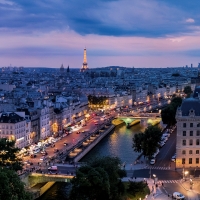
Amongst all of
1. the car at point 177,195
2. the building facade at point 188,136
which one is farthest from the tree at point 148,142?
the car at point 177,195

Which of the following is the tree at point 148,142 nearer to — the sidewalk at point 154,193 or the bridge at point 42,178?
the sidewalk at point 154,193

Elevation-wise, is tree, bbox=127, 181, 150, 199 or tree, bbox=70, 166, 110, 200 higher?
tree, bbox=70, 166, 110, 200

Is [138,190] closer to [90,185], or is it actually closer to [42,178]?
[90,185]

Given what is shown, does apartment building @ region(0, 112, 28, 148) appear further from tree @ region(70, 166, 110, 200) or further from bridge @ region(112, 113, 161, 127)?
bridge @ region(112, 113, 161, 127)

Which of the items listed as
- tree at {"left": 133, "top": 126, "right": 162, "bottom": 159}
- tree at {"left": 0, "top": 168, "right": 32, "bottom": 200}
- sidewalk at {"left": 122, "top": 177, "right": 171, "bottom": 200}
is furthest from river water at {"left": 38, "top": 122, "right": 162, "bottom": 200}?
tree at {"left": 0, "top": 168, "right": 32, "bottom": 200}

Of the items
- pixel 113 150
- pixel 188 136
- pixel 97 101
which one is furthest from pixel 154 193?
pixel 97 101

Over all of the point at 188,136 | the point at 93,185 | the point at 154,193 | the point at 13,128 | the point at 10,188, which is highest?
the point at 188,136

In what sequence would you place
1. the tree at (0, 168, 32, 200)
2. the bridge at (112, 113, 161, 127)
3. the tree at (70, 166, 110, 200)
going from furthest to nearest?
the bridge at (112, 113, 161, 127), the tree at (70, 166, 110, 200), the tree at (0, 168, 32, 200)
